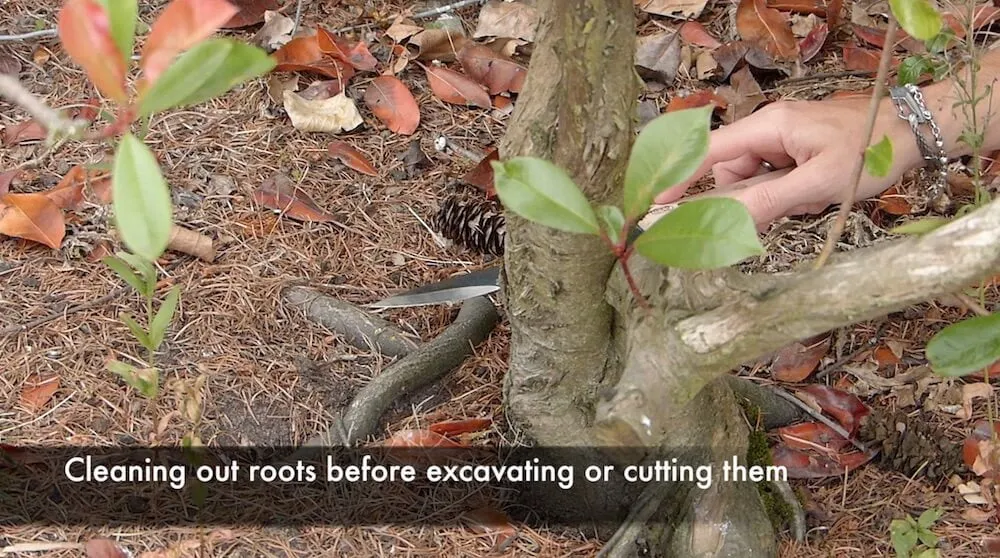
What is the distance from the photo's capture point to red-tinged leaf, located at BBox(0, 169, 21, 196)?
6.31 ft

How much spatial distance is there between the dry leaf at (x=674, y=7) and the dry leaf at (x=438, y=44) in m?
0.55

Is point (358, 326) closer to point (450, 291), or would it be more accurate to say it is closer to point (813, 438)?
point (450, 291)

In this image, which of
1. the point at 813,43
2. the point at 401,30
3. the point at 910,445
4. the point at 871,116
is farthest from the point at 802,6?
the point at 871,116

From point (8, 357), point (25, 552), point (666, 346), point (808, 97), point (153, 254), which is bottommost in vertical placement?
point (25, 552)

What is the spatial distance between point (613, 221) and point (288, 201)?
1.26m

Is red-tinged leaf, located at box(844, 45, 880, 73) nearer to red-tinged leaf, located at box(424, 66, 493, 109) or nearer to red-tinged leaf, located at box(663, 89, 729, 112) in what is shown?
red-tinged leaf, located at box(663, 89, 729, 112)

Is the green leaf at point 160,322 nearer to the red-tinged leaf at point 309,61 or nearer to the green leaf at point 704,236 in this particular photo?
the green leaf at point 704,236

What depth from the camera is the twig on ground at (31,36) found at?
228 cm

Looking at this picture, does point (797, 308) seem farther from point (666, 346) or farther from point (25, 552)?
point (25, 552)

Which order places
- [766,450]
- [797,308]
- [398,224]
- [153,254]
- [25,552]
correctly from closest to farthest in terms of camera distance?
[153,254]
[797,308]
[25,552]
[766,450]
[398,224]

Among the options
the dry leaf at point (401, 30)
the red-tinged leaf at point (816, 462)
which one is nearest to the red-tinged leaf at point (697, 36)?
the dry leaf at point (401, 30)

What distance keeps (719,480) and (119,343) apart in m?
1.18

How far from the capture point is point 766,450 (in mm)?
1655

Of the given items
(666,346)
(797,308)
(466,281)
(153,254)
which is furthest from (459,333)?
(153,254)
